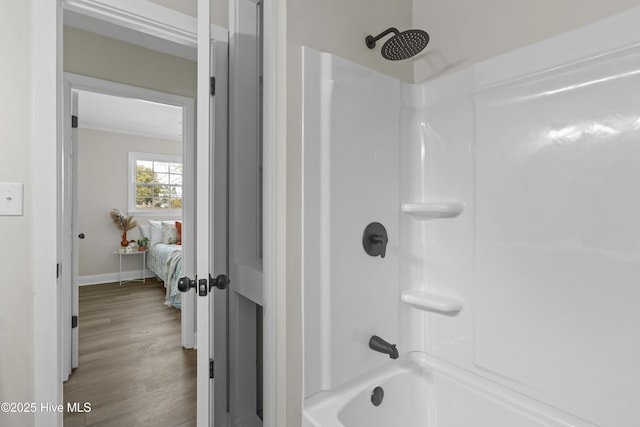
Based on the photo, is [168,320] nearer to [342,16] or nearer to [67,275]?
[67,275]

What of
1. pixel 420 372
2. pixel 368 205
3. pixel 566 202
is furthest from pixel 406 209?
pixel 420 372

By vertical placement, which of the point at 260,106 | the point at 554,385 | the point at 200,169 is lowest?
the point at 554,385

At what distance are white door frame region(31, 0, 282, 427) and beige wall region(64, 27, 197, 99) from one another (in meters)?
1.28

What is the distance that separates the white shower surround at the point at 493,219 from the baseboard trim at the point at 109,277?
17.0ft

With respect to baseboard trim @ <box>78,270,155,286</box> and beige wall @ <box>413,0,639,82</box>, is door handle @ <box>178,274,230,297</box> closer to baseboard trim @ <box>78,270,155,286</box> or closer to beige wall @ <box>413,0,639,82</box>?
beige wall @ <box>413,0,639,82</box>

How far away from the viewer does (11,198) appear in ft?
4.08

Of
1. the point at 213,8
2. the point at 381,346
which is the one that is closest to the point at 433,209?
the point at 381,346

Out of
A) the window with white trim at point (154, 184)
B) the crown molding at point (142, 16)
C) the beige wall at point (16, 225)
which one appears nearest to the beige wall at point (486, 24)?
the crown molding at point (142, 16)

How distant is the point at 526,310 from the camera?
1228 mm

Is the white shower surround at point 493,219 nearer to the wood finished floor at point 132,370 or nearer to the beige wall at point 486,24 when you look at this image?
the beige wall at point 486,24

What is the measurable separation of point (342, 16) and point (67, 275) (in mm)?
2616

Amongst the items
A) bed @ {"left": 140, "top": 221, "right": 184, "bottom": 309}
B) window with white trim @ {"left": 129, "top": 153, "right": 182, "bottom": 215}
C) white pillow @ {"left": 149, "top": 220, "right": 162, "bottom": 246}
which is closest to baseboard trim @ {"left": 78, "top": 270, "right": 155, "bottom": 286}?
bed @ {"left": 140, "top": 221, "right": 184, "bottom": 309}

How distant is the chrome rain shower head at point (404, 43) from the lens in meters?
1.18

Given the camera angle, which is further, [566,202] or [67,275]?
[67,275]
